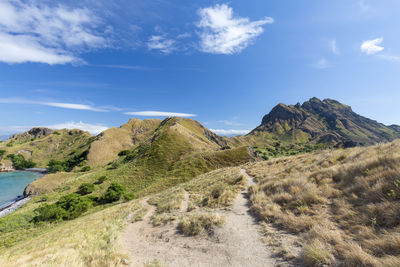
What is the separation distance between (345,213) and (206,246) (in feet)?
21.6

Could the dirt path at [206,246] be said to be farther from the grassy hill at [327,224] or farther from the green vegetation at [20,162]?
the green vegetation at [20,162]

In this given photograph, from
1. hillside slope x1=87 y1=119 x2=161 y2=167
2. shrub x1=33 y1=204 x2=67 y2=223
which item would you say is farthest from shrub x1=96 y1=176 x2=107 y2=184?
hillside slope x1=87 y1=119 x2=161 y2=167

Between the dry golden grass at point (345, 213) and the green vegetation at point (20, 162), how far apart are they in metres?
155

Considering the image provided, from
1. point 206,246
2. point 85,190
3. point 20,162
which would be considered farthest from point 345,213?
point 20,162

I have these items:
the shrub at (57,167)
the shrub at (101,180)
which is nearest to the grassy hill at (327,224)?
the shrub at (101,180)

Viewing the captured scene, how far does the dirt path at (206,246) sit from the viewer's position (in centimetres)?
635

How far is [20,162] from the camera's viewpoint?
4050 inches

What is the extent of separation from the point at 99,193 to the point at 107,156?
61.6 m

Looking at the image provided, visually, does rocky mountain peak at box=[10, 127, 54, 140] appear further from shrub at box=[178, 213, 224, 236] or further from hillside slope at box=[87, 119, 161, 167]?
shrub at box=[178, 213, 224, 236]

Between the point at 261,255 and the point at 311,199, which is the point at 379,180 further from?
the point at 261,255

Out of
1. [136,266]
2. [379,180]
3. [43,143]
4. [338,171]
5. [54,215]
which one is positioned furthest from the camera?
[43,143]

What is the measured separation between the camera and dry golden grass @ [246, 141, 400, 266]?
15.5 feet

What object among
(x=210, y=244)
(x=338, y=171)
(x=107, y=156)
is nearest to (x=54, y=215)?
(x=210, y=244)

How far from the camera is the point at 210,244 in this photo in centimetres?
757
